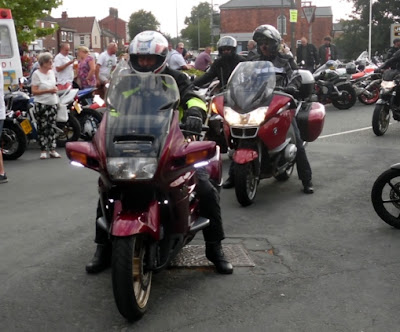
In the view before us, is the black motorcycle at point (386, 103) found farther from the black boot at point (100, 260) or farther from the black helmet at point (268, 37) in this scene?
the black boot at point (100, 260)

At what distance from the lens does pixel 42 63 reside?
33.6ft

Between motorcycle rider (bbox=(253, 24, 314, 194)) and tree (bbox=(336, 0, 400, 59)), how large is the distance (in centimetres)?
5298

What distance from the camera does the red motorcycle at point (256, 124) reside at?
684cm

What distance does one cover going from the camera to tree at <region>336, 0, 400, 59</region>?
58.5m

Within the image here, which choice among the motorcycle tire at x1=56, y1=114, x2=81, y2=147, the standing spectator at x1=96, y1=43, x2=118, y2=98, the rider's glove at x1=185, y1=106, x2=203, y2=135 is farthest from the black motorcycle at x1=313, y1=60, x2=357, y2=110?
the rider's glove at x1=185, y1=106, x2=203, y2=135

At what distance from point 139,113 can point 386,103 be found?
860 cm

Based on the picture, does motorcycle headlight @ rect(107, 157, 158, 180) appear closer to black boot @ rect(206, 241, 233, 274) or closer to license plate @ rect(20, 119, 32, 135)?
black boot @ rect(206, 241, 233, 274)

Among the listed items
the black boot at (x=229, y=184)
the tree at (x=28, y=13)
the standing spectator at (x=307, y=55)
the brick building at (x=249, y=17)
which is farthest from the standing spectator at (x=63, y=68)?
the brick building at (x=249, y=17)

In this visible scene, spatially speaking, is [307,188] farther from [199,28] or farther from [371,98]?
[199,28]

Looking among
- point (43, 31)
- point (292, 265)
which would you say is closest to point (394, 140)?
point (292, 265)

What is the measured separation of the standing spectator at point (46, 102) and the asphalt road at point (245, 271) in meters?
2.38

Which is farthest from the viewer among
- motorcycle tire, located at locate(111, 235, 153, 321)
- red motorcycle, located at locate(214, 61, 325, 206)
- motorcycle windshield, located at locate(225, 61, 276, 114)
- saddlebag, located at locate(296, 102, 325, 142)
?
saddlebag, located at locate(296, 102, 325, 142)

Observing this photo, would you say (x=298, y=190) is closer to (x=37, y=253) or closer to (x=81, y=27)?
(x=37, y=253)

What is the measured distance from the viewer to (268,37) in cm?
755
